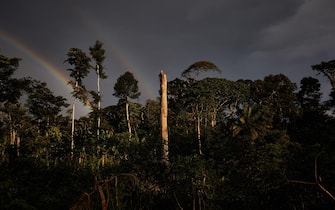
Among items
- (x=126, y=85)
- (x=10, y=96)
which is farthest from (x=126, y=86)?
(x=10, y=96)

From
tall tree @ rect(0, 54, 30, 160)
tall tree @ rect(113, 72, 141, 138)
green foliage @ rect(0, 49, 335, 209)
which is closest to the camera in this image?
green foliage @ rect(0, 49, 335, 209)

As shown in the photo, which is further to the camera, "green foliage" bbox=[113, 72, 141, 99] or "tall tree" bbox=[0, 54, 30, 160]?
"green foliage" bbox=[113, 72, 141, 99]

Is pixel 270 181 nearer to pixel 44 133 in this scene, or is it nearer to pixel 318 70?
pixel 318 70

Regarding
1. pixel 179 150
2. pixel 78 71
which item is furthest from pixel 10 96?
pixel 179 150

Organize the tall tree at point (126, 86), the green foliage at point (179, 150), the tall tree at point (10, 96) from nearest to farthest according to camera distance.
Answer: the green foliage at point (179, 150) → the tall tree at point (10, 96) → the tall tree at point (126, 86)

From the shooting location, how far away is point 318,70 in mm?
39594

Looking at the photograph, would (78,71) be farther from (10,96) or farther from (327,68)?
(327,68)

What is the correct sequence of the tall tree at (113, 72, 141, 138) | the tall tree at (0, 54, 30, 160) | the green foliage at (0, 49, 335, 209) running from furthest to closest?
the tall tree at (113, 72, 141, 138) → the tall tree at (0, 54, 30, 160) → the green foliage at (0, 49, 335, 209)

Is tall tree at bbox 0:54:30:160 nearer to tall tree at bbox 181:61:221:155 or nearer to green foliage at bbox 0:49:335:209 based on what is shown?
green foliage at bbox 0:49:335:209

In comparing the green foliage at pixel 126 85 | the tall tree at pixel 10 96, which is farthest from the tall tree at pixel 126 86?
the tall tree at pixel 10 96

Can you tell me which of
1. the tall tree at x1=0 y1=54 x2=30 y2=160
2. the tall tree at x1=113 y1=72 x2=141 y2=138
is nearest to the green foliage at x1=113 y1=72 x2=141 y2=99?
the tall tree at x1=113 y1=72 x2=141 y2=138

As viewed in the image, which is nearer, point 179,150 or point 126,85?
point 179,150

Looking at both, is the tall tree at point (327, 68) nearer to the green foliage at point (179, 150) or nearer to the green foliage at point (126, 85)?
the green foliage at point (179, 150)

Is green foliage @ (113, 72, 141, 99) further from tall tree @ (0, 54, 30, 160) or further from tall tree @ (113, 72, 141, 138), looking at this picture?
tall tree @ (0, 54, 30, 160)
